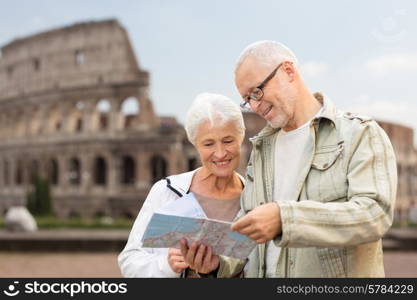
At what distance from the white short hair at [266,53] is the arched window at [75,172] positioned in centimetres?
2914

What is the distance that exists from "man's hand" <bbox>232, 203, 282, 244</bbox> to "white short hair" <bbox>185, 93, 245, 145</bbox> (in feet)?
2.39

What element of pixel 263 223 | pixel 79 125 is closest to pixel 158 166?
pixel 79 125

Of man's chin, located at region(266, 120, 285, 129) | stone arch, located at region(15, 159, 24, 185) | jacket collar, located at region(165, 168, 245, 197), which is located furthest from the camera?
stone arch, located at region(15, 159, 24, 185)

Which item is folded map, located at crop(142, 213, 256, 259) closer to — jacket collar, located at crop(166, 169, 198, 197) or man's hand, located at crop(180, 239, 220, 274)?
man's hand, located at crop(180, 239, 220, 274)

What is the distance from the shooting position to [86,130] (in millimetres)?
30234

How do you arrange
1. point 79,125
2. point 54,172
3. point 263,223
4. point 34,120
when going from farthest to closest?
1. point 79,125
2. point 34,120
3. point 54,172
4. point 263,223

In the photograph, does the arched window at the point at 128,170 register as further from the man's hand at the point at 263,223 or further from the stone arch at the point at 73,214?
the man's hand at the point at 263,223

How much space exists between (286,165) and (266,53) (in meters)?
0.55

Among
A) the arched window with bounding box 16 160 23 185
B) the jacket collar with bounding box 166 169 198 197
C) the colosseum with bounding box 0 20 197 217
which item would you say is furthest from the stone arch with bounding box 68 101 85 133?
the jacket collar with bounding box 166 169 198 197

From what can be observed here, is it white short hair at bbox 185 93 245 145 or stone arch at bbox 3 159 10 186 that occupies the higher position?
white short hair at bbox 185 93 245 145

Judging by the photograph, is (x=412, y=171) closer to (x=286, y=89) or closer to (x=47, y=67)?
(x=47, y=67)

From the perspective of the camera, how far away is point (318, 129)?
95.7 inches

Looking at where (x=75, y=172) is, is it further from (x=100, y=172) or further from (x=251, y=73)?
(x=251, y=73)

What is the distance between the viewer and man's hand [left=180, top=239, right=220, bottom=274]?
238cm
